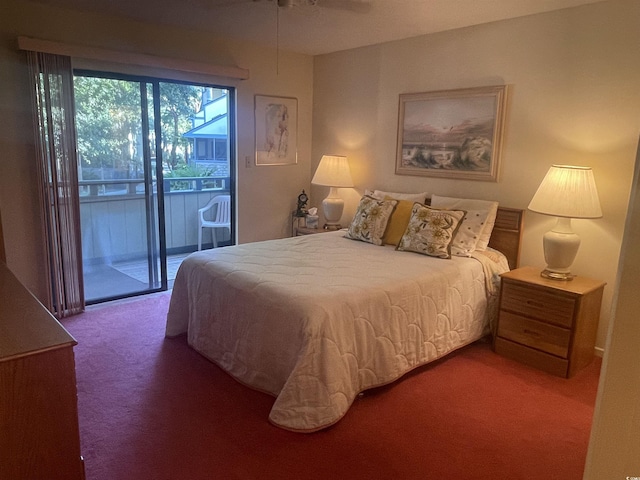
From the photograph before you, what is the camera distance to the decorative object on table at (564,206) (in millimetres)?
2896

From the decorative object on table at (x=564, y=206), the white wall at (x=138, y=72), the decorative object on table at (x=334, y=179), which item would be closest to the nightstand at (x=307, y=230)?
the decorative object on table at (x=334, y=179)

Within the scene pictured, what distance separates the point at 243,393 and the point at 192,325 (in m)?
0.74

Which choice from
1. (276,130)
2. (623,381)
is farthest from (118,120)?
(623,381)

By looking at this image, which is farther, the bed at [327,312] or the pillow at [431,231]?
the pillow at [431,231]

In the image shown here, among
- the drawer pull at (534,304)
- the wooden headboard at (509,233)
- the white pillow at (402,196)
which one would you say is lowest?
the drawer pull at (534,304)

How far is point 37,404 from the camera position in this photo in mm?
1281

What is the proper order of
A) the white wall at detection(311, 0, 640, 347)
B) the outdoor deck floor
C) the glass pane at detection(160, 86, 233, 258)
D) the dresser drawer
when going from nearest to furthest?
the dresser drawer < the white wall at detection(311, 0, 640, 347) < the outdoor deck floor < the glass pane at detection(160, 86, 233, 258)

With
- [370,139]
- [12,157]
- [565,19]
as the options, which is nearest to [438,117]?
[370,139]

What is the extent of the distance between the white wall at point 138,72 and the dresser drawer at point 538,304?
2.74m

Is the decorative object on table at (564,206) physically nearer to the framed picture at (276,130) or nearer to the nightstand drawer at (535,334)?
the nightstand drawer at (535,334)

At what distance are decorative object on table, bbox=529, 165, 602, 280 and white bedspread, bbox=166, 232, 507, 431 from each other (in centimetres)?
44

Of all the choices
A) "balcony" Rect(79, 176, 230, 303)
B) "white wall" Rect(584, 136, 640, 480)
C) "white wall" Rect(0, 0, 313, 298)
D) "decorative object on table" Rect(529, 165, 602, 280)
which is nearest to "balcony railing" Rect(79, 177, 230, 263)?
"balcony" Rect(79, 176, 230, 303)

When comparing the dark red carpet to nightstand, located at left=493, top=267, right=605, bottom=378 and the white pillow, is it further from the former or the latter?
the white pillow

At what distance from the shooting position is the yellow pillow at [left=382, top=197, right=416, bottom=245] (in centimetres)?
368
